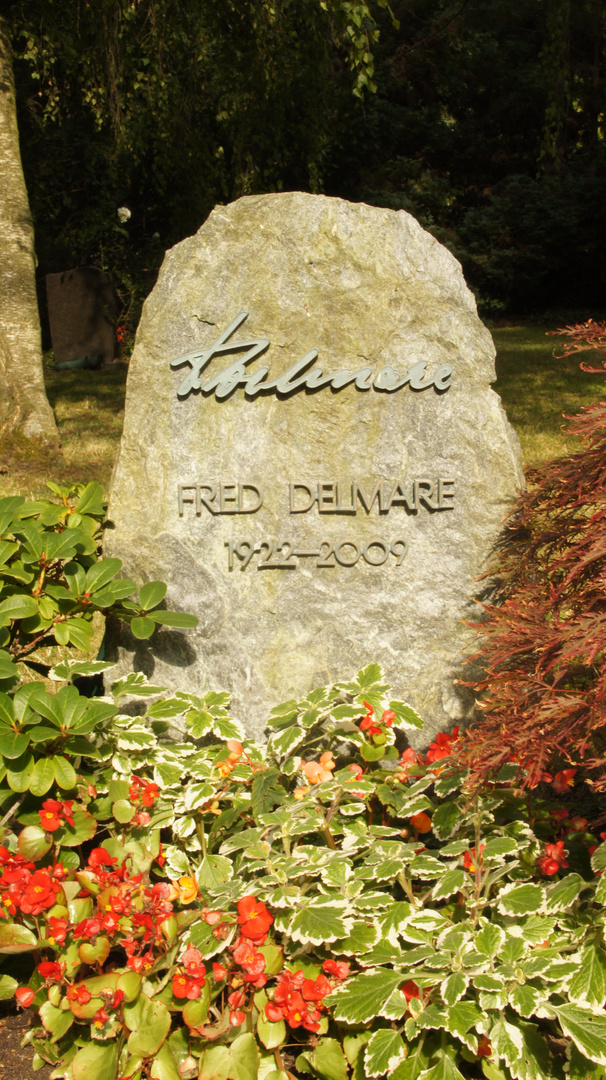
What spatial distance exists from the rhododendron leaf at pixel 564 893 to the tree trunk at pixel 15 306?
459cm

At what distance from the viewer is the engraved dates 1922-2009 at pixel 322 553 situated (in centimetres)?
306

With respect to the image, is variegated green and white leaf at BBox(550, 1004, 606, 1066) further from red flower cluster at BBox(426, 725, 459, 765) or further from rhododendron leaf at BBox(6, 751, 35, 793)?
rhododendron leaf at BBox(6, 751, 35, 793)

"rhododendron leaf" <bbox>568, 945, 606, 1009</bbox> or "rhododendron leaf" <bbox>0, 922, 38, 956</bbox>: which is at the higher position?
"rhododendron leaf" <bbox>568, 945, 606, 1009</bbox>

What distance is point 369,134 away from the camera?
555 inches

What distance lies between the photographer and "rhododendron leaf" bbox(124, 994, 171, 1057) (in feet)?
6.68

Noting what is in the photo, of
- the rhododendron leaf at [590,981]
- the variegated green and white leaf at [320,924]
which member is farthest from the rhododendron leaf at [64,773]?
the rhododendron leaf at [590,981]

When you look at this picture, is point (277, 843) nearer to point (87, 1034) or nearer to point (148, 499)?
point (87, 1034)

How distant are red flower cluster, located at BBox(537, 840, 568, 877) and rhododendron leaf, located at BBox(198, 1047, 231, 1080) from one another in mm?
892

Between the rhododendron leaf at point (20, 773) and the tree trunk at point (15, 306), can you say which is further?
the tree trunk at point (15, 306)

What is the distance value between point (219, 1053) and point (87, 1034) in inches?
15.4

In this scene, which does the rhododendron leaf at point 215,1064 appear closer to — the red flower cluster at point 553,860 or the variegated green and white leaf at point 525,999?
the variegated green and white leaf at point 525,999

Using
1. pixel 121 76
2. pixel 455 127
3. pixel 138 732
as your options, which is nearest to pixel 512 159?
pixel 455 127

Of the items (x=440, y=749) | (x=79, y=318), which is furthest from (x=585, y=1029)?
(x=79, y=318)
